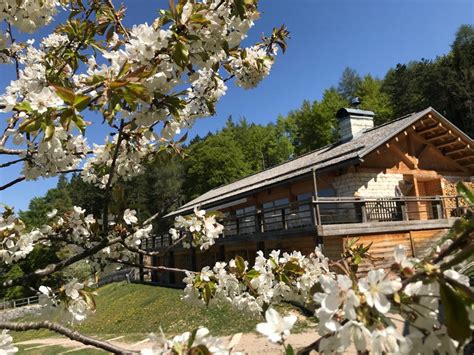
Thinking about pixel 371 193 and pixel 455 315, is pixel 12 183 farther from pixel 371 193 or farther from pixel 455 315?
pixel 371 193

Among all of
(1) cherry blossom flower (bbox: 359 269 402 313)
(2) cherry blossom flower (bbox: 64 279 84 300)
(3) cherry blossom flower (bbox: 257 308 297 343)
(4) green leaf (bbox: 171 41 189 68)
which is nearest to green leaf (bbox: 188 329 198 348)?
(3) cherry blossom flower (bbox: 257 308 297 343)

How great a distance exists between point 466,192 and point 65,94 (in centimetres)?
158

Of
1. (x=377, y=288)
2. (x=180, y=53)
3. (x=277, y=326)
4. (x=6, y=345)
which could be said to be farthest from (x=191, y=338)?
(x=180, y=53)

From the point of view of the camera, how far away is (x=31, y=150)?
2.63 m

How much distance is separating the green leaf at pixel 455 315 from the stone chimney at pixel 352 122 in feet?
61.4

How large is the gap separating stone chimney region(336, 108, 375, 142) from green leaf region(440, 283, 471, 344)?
18713mm

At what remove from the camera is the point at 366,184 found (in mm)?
15539

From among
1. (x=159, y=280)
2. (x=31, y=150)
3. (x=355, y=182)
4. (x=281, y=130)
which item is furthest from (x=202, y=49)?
(x=281, y=130)

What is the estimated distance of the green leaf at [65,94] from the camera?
1.69 meters

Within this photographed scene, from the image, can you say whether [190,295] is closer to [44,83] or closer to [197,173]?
[44,83]

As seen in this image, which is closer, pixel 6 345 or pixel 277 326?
pixel 277 326

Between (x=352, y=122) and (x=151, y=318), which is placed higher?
A: (x=352, y=122)

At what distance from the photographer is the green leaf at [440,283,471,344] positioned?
1042 millimetres

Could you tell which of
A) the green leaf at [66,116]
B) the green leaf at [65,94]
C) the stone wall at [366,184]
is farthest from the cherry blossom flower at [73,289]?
the stone wall at [366,184]
